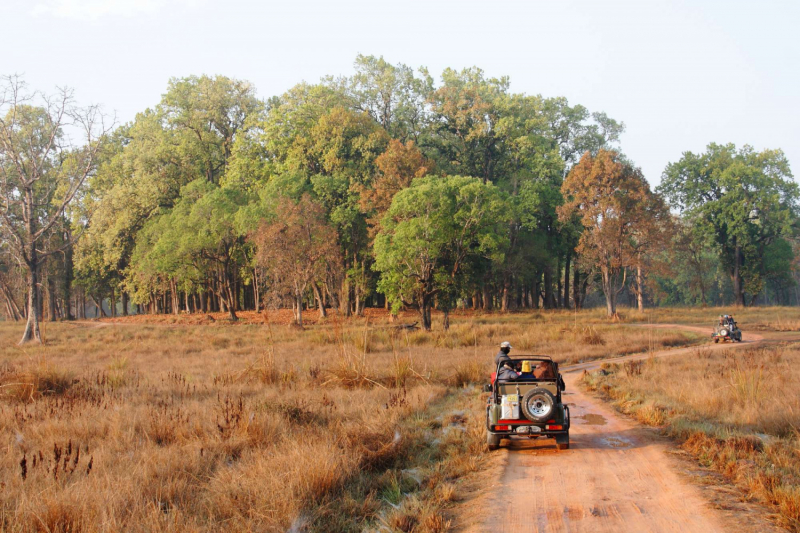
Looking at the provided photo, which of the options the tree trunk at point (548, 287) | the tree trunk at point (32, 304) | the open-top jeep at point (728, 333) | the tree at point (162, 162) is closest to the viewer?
the open-top jeep at point (728, 333)

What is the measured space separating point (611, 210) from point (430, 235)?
17.2 m

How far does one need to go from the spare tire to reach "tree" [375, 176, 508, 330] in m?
22.7

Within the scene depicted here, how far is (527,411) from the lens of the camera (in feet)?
27.3

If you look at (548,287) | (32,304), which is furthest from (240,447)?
(548,287)

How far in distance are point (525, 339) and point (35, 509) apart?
67.5 feet

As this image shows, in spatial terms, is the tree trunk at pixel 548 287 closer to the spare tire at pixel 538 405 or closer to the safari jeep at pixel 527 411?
the safari jeep at pixel 527 411

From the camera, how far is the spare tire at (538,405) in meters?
8.20

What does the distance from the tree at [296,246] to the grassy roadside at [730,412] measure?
2297cm

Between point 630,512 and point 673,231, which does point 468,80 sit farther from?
point 630,512

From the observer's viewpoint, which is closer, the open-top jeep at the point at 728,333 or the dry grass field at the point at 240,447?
the dry grass field at the point at 240,447

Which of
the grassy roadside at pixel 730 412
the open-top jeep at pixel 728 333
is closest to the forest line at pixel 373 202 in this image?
the open-top jeep at pixel 728 333

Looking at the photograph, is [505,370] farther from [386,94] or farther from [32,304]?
[386,94]

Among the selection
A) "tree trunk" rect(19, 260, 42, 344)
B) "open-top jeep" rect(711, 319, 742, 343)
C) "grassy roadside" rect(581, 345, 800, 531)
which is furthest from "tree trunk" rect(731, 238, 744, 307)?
"tree trunk" rect(19, 260, 42, 344)

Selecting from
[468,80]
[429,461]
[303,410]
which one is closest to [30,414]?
[303,410]
